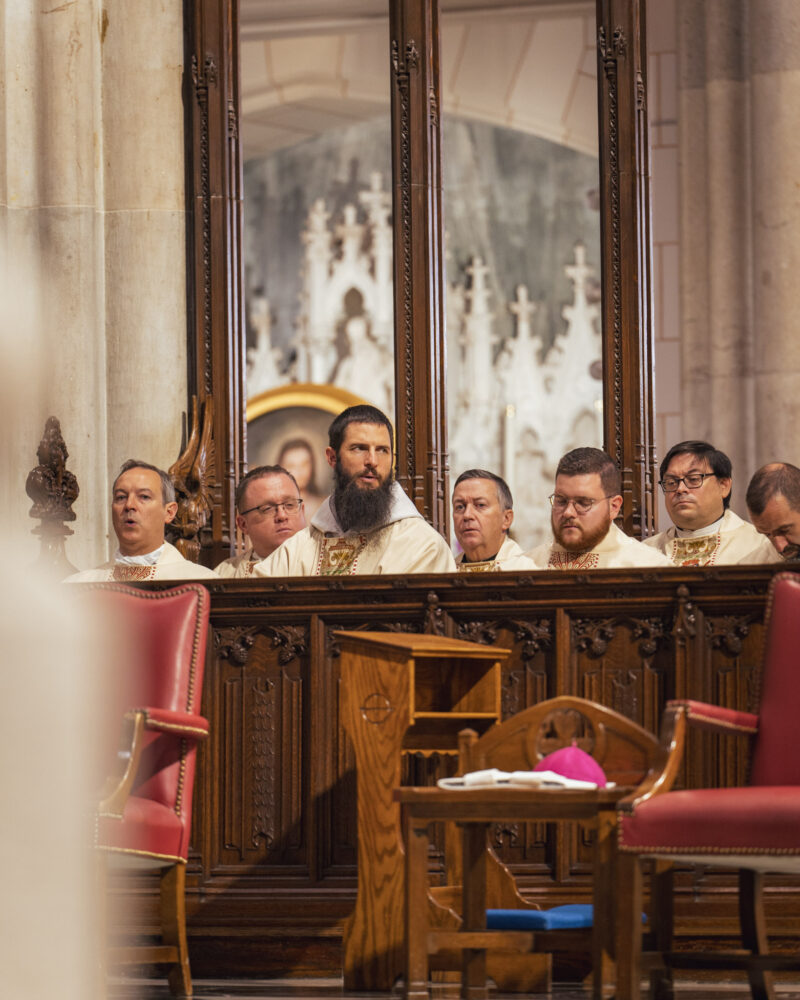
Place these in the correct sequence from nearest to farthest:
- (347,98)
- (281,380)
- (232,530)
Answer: (232,530) < (347,98) < (281,380)

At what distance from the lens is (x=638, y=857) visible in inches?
141

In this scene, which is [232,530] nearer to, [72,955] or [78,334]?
[78,334]

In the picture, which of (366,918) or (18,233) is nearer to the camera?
(366,918)

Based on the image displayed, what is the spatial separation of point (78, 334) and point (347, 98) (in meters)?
4.36

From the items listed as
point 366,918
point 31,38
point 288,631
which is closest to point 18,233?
point 31,38

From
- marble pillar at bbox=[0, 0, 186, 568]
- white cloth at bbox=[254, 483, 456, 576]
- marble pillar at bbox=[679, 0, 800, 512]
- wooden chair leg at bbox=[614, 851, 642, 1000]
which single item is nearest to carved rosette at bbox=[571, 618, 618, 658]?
white cloth at bbox=[254, 483, 456, 576]

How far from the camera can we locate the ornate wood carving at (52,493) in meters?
6.09

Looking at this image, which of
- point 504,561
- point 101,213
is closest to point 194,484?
point 101,213

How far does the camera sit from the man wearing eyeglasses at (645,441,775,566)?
596 centimetres

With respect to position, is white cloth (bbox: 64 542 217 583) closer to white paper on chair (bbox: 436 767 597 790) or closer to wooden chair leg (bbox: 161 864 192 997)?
wooden chair leg (bbox: 161 864 192 997)

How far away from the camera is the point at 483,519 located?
243 inches

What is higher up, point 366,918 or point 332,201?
point 332,201

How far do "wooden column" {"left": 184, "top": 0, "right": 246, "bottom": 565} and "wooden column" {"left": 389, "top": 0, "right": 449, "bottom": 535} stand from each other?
71cm

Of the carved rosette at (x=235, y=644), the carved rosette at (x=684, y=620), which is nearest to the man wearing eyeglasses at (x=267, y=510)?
the carved rosette at (x=235, y=644)
